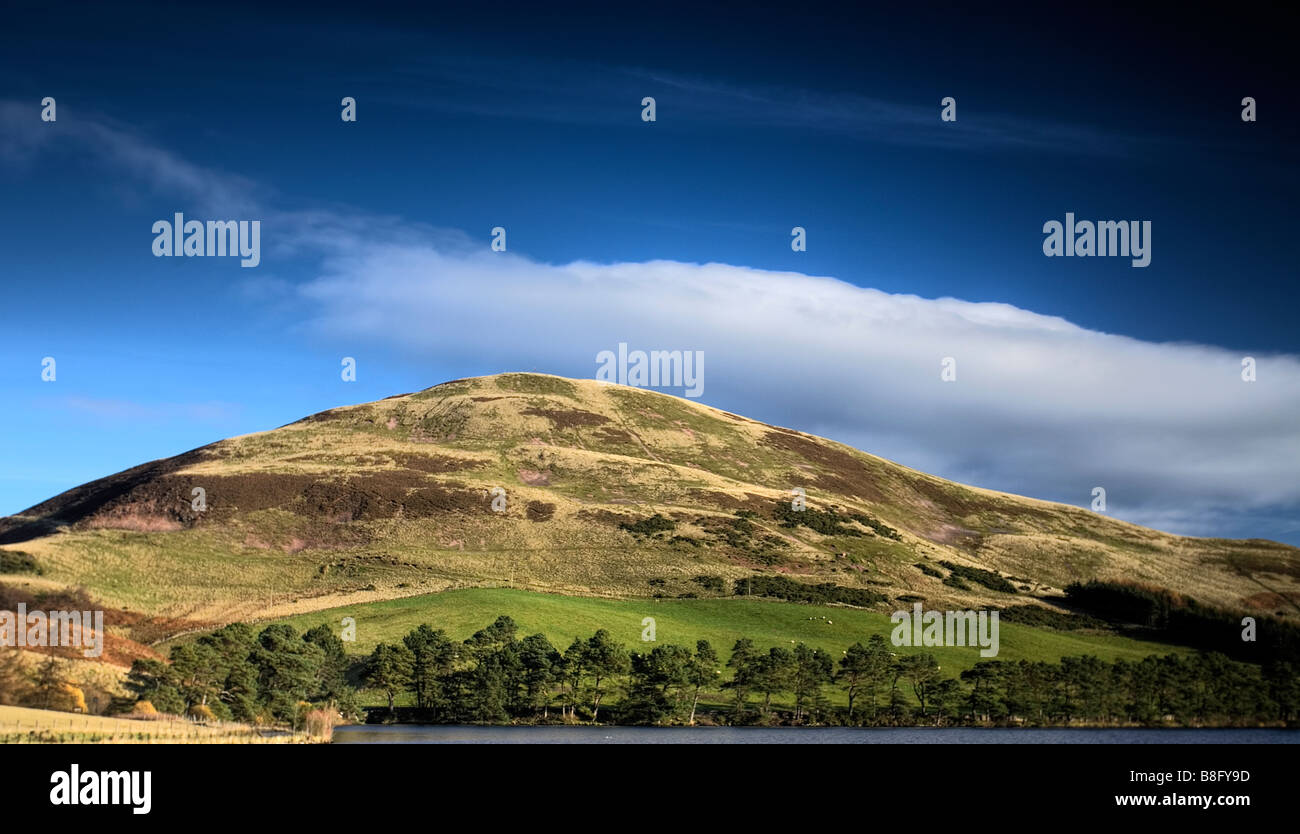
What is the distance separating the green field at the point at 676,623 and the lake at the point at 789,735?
22.9 metres

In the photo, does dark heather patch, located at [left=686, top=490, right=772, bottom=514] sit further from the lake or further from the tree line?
the lake

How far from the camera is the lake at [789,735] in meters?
66.1

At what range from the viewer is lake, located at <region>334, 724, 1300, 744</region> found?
66.1 m

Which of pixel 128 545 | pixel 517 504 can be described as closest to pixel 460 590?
pixel 517 504

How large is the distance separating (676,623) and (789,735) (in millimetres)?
43988

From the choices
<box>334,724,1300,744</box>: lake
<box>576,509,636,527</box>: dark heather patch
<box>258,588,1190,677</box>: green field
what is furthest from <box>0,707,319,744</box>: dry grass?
<box>576,509,636,527</box>: dark heather patch

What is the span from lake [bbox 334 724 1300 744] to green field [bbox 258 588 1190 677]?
22937 millimetres

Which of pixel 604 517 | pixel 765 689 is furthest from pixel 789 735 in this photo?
pixel 604 517

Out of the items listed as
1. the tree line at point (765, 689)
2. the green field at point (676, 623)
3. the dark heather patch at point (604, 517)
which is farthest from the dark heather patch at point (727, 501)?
the tree line at point (765, 689)

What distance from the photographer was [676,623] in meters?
118
